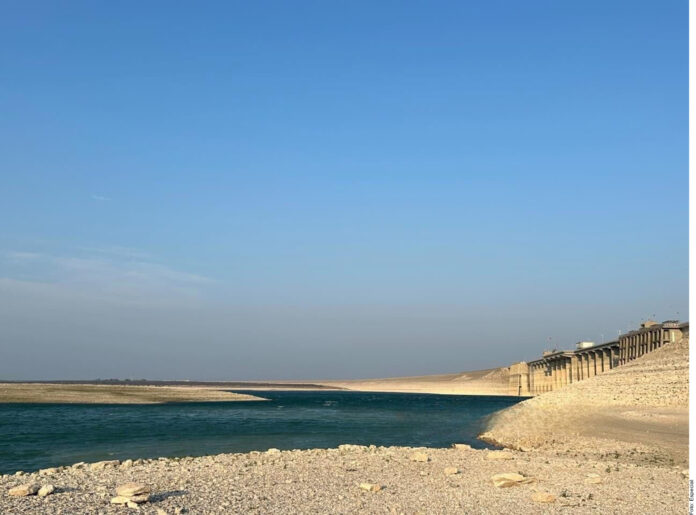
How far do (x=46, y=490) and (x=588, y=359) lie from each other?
116476mm

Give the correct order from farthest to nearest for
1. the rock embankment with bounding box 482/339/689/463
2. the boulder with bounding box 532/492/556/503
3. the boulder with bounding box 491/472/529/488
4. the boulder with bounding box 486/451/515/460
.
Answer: the rock embankment with bounding box 482/339/689/463 < the boulder with bounding box 486/451/515/460 < the boulder with bounding box 491/472/529/488 < the boulder with bounding box 532/492/556/503

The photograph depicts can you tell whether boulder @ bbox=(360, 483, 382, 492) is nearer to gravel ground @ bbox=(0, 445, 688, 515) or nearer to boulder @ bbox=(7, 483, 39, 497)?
gravel ground @ bbox=(0, 445, 688, 515)

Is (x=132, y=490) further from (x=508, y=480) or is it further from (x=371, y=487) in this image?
(x=508, y=480)

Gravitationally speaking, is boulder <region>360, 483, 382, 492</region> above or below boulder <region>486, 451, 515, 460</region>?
above

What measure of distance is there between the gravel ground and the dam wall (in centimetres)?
4571

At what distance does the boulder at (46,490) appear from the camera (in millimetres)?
21516

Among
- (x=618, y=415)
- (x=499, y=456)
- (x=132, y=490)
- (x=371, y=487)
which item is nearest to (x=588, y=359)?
(x=618, y=415)

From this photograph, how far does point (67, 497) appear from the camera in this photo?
70.5 ft

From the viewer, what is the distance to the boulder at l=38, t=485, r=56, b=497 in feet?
70.6

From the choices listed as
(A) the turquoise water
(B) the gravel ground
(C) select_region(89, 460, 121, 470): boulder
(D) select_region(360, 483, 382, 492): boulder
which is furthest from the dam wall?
(C) select_region(89, 460, 121, 470): boulder

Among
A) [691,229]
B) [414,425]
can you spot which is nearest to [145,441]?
[414,425]

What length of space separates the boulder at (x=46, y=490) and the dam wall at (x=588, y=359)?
208 feet

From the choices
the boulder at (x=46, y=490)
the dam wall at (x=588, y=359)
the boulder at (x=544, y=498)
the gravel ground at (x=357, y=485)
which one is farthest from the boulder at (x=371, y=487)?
the dam wall at (x=588, y=359)

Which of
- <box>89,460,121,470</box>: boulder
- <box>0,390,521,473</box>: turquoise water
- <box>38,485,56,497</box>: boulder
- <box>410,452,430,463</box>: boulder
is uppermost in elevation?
<box>38,485,56,497</box>: boulder
